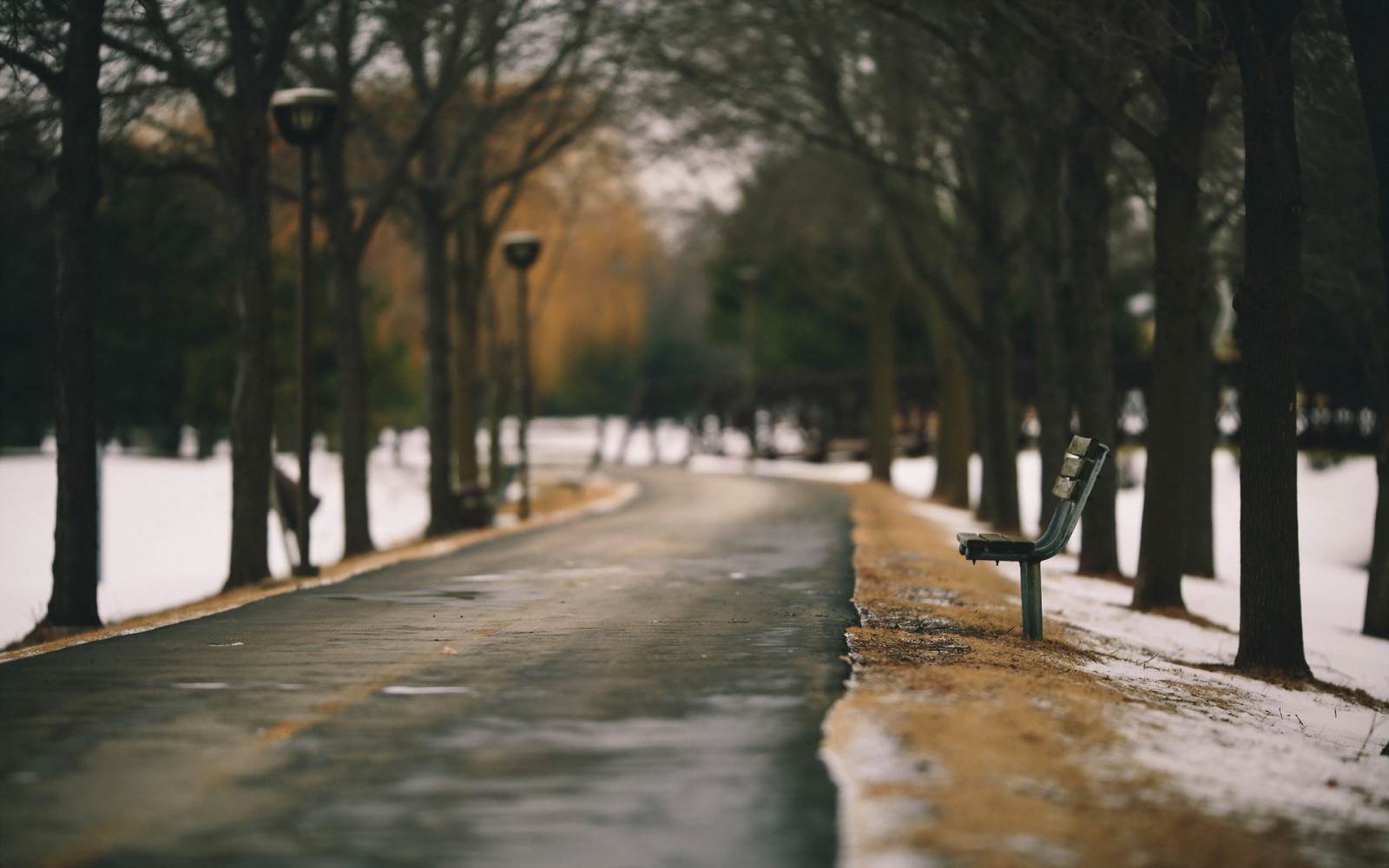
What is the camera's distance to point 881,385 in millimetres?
37031

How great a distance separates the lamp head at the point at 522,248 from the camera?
24.2m

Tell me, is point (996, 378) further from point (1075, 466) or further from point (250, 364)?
point (1075, 466)

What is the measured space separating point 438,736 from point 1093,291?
1143 cm

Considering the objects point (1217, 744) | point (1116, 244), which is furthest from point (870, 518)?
point (1217, 744)

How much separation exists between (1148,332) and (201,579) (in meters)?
38.7

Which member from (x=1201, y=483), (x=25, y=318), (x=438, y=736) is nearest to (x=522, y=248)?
(x=1201, y=483)

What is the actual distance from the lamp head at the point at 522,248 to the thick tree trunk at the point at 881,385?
13.3 m

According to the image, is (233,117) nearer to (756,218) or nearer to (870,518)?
(870,518)

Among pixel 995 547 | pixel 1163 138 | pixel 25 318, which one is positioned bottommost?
pixel 995 547

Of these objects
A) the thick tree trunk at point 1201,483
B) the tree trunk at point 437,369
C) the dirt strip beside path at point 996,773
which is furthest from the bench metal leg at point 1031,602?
the tree trunk at point 437,369

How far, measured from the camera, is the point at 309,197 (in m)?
16.1

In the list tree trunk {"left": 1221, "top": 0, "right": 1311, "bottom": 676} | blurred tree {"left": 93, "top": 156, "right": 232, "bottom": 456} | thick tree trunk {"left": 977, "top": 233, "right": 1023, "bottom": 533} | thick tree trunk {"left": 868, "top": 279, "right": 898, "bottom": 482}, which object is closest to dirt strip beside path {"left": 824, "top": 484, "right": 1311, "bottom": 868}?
tree trunk {"left": 1221, "top": 0, "right": 1311, "bottom": 676}

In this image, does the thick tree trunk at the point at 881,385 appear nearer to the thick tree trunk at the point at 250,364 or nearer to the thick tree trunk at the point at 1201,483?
the thick tree trunk at the point at 1201,483

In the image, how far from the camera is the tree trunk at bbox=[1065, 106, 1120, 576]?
15.5m
